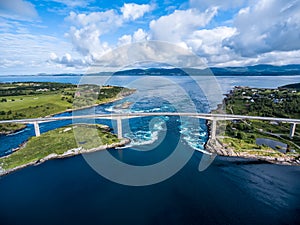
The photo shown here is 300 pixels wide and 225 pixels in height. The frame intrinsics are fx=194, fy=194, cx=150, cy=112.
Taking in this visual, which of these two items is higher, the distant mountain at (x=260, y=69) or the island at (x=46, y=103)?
the distant mountain at (x=260, y=69)

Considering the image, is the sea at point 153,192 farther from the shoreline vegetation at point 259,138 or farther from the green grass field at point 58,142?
the green grass field at point 58,142

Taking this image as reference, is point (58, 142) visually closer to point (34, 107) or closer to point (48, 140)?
point (48, 140)

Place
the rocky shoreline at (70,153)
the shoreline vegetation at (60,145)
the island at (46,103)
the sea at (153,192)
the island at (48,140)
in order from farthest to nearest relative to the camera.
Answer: the island at (46,103) → the island at (48,140) → the shoreline vegetation at (60,145) → the rocky shoreline at (70,153) → the sea at (153,192)

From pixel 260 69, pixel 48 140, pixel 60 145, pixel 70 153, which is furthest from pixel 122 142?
pixel 260 69

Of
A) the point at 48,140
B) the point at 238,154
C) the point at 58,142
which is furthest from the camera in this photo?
the point at 48,140

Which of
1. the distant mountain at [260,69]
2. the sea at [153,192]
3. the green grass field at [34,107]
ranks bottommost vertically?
the sea at [153,192]

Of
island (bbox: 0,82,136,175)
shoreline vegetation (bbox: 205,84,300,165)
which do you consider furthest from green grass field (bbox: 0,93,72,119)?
shoreline vegetation (bbox: 205,84,300,165)

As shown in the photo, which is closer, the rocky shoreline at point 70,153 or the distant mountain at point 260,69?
the rocky shoreline at point 70,153

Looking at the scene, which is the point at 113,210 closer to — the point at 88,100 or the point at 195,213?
the point at 195,213

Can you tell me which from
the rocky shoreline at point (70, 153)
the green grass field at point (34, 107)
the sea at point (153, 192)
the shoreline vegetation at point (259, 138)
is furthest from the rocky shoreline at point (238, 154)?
the green grass field at point (34, 107)

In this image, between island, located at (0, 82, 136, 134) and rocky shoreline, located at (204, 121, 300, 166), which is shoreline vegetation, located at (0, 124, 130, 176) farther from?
rocky shoreline, located at (204, 121, 300, 166)
